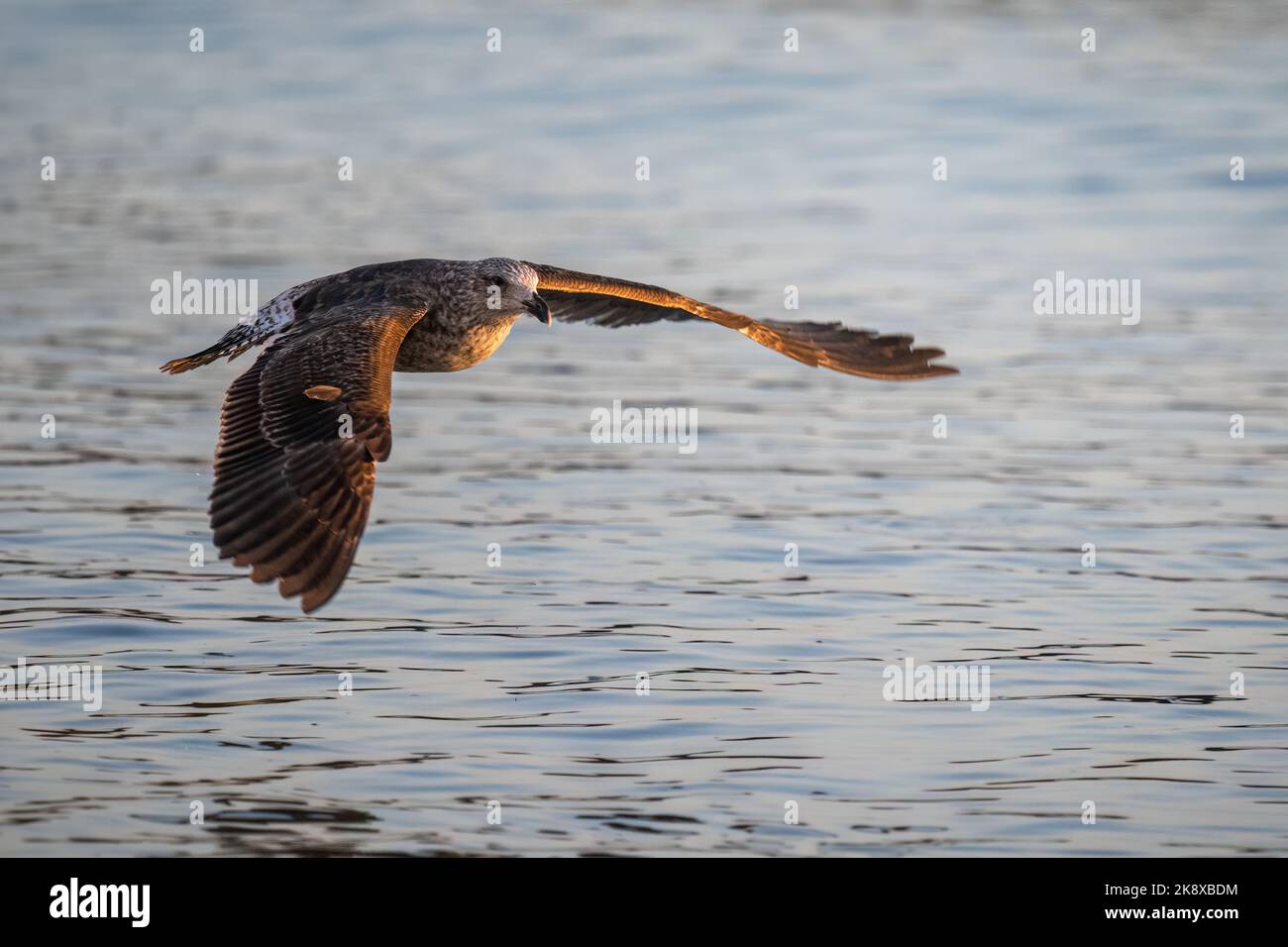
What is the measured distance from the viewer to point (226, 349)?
952 centimetres

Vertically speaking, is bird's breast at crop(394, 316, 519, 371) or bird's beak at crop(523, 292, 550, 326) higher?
bird's beak at crop(523, 292, 550, 326)

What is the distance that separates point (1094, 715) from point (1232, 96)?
16.8 meters

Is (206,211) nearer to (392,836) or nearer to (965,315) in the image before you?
(965,315)

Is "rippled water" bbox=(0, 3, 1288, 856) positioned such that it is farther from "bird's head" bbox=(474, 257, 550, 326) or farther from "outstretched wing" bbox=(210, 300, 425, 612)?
"bird's head" bbox=(474, 257, 550, 326)

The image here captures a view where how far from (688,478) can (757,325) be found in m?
2.31

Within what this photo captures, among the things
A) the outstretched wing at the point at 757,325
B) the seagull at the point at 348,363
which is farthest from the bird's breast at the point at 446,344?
the outstretched wing at the point at 757,325

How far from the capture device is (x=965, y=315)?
16.7 metres

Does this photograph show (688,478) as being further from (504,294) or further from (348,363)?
(348,363)

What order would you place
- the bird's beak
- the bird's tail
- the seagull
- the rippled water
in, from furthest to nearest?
the bird's beak
the bird's tail
the rippled water
the seagull

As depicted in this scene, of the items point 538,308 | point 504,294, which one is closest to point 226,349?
point 504,294

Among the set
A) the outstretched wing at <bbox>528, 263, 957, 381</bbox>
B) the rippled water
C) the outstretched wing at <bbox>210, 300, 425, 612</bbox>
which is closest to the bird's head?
the outstretched wing at <bbox>528, 263, 957, 381</bbox>

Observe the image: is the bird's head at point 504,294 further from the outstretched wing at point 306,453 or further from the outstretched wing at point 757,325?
the outstretched wing at point 306,453

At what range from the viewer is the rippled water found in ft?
27.4

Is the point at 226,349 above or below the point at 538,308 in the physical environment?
below
